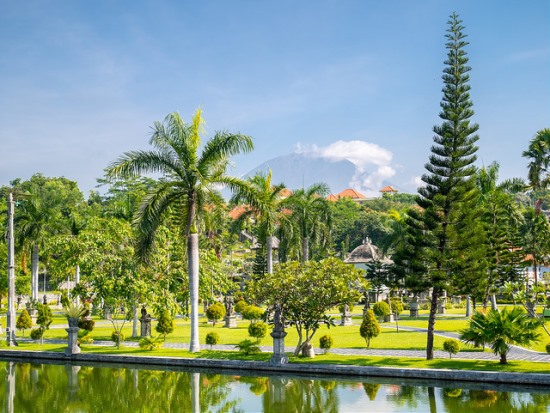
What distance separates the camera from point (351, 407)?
1562 centimetres

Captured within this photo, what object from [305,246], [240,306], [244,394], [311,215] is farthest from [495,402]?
[305,246]

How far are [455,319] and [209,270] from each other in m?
17.2

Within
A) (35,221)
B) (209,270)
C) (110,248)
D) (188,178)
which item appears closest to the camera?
(188,178)

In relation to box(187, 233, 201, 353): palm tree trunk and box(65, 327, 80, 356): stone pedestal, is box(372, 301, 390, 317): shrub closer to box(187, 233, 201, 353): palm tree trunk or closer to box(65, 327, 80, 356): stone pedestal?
box(187, 233, 201, 353): palm tree trunk

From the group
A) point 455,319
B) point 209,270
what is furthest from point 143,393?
point 455,319

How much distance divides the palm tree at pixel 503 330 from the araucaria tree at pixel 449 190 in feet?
10.2

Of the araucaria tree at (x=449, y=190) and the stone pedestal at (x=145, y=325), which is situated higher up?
the araucaria tree at (x=449, y=190)

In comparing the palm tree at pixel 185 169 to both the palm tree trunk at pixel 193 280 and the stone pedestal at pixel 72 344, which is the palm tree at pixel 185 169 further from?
the stone pedestal at pixel 72 344

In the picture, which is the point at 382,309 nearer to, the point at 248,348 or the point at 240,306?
the point at 240,306

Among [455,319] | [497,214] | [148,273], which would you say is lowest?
[455,319]

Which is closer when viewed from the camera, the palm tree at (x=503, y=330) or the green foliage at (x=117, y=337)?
the palm tree at (x=503, y=330)

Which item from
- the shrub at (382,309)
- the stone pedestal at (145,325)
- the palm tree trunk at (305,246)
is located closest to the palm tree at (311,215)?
the palm tree trunk at (305,246)

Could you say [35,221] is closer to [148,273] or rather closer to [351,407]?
[148,273]

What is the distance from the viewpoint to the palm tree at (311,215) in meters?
42.4
